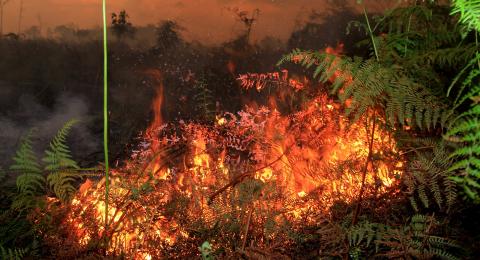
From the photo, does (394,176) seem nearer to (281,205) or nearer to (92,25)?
(281,205)

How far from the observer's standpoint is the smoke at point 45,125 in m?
5.05

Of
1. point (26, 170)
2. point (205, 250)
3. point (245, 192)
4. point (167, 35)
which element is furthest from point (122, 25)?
point (205, 250)

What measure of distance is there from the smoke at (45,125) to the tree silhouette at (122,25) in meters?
Result: 1.36

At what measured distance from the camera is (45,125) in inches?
216

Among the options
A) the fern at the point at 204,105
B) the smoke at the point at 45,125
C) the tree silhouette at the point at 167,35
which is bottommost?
the smoke at the point at 45,125

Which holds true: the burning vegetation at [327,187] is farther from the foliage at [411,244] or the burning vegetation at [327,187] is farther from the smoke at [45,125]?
the smoke at [45,125]

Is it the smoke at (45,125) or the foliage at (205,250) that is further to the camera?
the smoke at (45,125)

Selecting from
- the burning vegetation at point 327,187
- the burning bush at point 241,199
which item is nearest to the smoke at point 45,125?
the burning vegetation at point 327,187

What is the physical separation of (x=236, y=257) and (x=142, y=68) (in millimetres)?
4673

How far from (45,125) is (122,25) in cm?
221

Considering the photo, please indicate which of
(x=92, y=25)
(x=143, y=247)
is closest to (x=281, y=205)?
(x=143, y=247)

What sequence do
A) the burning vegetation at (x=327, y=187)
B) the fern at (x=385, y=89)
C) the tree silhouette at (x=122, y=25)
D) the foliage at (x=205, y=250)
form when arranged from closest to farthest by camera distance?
the foliage at (x=205, y=250) → the burning vegetation at (x=327, y=187) → the fern at (x=385, y=89) → the tree silhouette at (x=122, y=25)

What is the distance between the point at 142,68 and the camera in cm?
611

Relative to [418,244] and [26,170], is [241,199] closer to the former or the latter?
[418,244]
